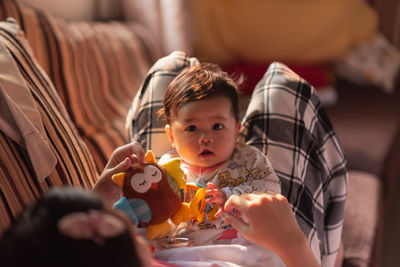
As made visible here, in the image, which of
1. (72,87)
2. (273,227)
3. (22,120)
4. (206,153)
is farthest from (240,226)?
(72,87)

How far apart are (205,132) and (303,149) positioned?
31 cm

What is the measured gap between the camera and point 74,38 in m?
1.82

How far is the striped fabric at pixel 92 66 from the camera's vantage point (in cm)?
160

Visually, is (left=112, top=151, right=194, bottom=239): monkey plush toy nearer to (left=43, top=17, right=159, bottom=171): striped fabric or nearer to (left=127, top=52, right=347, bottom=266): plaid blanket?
(left=127, top=52, right=347, bottom=266): plaid blanket

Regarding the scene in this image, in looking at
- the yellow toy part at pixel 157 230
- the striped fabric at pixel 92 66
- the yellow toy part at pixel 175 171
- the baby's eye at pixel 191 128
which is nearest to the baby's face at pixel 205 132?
the baby's eye at pixel 191 128

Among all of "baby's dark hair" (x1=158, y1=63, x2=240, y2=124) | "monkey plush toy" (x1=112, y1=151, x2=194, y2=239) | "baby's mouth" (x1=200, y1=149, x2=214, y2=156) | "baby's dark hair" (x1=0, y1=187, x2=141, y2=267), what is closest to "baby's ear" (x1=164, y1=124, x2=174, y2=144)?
"baby's dark hair" (x1=158, y1=63, x2=240, y2=124)

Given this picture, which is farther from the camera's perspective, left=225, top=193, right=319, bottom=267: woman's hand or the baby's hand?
the baby's hand

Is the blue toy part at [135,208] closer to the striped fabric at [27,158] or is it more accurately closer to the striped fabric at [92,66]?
the striped fabric at [27,158]

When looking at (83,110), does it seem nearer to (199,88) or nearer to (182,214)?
(199,88)

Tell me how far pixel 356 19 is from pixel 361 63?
262 millimetres

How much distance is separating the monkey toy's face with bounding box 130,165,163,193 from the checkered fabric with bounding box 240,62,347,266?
15.9 inches

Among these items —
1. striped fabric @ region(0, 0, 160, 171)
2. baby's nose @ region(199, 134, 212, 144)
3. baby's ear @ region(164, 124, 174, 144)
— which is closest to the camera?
baby's nose @ region(199, 134, 212, 144)

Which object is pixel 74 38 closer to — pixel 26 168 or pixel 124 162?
pixel 26 168

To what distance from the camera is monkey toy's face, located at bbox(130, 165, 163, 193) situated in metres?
0.83
